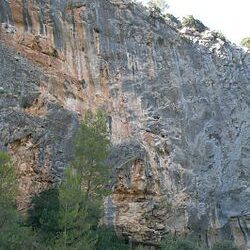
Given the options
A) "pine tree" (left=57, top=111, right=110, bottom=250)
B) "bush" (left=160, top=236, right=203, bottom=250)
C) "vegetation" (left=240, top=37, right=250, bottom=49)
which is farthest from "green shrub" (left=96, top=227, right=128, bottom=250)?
"vegetation" (left=240, top=37, right=250, bottom=49)

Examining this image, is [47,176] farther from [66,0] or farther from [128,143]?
[66,0]

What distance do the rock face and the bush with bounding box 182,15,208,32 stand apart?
11.8 ft

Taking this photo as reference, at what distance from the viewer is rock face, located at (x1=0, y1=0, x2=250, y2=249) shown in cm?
2219

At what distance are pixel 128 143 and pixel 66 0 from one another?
883cm

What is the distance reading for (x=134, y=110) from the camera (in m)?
26.2

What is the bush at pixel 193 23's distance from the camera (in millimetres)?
35812

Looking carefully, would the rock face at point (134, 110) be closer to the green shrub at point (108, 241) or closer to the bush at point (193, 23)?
the green shrub at point (108, 241)

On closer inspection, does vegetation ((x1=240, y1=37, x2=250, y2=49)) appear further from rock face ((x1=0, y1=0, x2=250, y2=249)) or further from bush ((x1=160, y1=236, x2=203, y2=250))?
bush ((x1=160, y1=236, x2=203, y2=250))

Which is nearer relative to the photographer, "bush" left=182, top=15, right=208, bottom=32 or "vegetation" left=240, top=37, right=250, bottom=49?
"bush" left=182, top=15, right=208, bottom=32

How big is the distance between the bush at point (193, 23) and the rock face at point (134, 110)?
3583 mm

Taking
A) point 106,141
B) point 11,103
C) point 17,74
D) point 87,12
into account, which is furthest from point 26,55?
point 106,141

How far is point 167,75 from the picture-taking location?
2898 centimetres

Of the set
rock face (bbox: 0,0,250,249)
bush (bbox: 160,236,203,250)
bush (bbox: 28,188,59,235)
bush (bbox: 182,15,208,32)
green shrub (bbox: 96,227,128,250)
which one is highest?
bush (bbox: 182,15,208,32)

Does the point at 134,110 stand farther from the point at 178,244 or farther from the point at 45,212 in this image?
the point at 45,212
